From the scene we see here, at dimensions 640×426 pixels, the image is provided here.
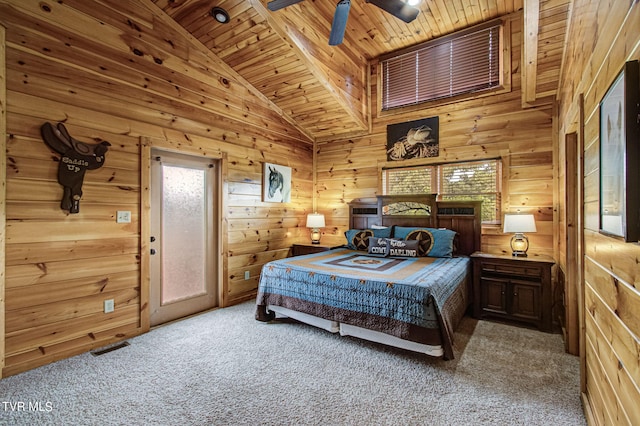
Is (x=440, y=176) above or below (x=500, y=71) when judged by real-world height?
below

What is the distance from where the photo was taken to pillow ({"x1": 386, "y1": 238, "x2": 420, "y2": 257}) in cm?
387

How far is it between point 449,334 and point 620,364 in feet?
4.42

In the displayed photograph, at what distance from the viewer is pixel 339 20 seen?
2656 millimetres

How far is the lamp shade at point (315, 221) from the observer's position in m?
5.08

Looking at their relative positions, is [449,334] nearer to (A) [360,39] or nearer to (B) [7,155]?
(B) [7,155]

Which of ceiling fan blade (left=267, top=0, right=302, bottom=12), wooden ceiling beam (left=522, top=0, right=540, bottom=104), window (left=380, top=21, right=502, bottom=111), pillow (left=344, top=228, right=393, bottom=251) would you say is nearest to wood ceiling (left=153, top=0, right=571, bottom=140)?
wooden ceiling beam (left=522, top=0, right=540, bottom=104)

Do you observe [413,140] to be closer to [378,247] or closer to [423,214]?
[423,214]

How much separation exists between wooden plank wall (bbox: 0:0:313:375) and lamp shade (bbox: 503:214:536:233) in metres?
3.54

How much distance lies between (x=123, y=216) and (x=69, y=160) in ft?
2.23

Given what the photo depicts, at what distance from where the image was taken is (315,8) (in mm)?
3807

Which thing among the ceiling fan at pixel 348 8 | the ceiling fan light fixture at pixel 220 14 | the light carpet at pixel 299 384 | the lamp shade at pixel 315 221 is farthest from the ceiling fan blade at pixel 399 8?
the lamp shade at pixel 315 221

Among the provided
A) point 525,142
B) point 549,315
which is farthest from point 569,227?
point 525,142

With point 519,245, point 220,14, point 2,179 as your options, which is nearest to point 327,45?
point 220,14

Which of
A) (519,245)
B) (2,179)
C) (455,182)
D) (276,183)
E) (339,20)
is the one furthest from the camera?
(276,183)
